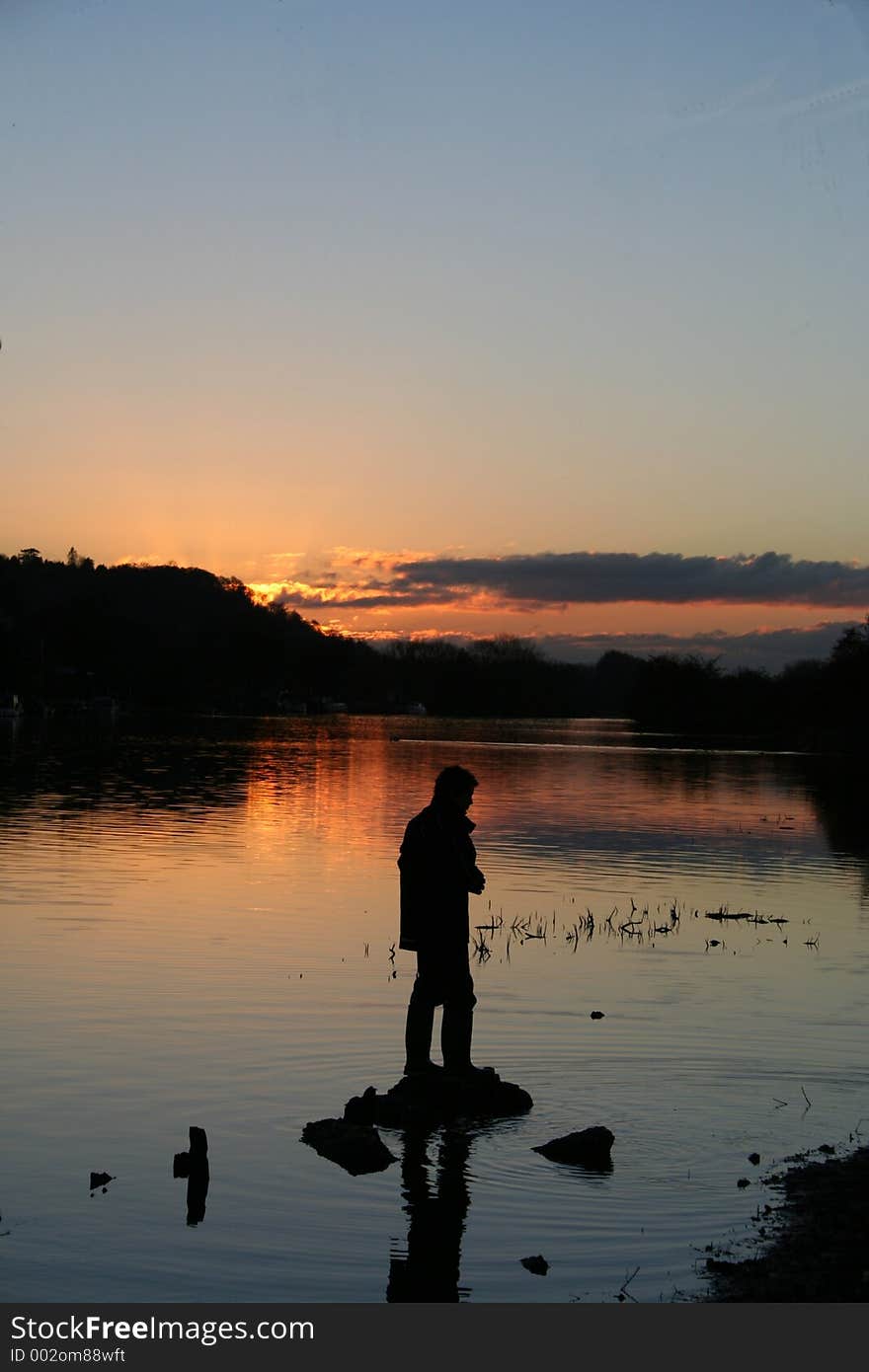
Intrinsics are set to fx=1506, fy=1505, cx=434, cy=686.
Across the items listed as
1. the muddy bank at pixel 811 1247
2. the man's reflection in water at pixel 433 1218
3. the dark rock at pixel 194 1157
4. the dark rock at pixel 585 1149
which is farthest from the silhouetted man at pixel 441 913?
the muddy bank at pixel 811 1247

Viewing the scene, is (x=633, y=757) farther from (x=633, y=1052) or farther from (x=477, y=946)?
(x=633, y=1052)

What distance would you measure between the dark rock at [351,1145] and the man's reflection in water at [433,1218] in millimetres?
208

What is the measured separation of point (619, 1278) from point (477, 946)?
13.3 metres

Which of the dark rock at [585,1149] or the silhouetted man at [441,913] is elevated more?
the silhouetted man at [441,913]

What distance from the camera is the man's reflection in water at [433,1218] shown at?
30.1ft

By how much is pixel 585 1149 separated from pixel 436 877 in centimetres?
245

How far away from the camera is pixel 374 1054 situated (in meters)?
15.2

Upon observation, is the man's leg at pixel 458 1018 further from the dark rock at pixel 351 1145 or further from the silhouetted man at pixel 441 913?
the dark rock at pixel 351 1145

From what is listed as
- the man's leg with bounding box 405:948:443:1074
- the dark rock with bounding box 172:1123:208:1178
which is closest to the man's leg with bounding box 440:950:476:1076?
the man's leg with bounding box 405:948:443:1074

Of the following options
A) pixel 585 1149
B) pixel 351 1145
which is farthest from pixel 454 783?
pixel 585 1149

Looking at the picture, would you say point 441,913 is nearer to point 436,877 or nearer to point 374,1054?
point 436,877

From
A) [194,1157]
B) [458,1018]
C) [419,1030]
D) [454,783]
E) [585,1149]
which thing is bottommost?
[585,1149]

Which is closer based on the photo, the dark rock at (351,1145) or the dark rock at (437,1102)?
the dark rock at (351,1145)
